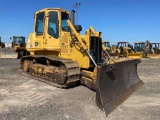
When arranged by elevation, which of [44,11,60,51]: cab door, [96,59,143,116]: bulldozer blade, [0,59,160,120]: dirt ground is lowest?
[0,59,160,120]: dirt ground

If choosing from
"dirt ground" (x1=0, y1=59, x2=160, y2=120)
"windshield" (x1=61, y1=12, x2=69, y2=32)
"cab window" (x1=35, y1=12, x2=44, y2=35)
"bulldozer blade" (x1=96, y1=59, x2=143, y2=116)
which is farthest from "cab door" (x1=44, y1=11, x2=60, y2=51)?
"bulldozer blade" (x1=96, y1=59, x2=143, y2=116)

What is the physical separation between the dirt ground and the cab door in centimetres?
183

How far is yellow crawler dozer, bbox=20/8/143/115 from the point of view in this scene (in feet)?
22.8

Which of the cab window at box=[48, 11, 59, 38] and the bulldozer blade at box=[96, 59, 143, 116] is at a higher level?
the cab window at box=[48, 11, 59, 38]

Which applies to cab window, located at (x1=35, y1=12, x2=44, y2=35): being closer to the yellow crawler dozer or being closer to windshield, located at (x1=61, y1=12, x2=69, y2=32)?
the yellow crawler dozer

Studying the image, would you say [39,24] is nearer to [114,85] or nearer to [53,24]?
[53,24]

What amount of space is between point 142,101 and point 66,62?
3.09 metres

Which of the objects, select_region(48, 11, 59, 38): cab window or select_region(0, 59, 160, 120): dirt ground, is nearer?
select_region(0, 59, 160, 120): dirt ground

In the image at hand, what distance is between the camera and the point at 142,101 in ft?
24.1

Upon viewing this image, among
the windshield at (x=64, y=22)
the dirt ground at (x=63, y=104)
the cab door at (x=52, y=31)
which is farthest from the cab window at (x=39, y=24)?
the dirt ground at (x=63, y=104)

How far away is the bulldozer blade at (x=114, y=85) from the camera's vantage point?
20.9ft

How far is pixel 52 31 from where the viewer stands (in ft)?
33.8

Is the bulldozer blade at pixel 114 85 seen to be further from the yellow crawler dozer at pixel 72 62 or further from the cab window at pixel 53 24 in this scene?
the cab window at pixel 53 24

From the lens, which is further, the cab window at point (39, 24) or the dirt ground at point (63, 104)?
the cab window at point (39, 24)
